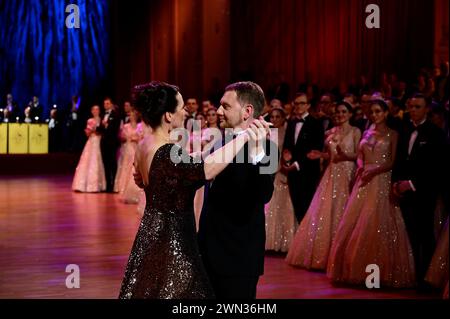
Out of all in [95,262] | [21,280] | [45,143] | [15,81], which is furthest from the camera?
[15,81]

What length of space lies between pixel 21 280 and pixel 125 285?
9.63ft

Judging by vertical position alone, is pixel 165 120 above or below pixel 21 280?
above

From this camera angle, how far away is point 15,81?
1889 cm

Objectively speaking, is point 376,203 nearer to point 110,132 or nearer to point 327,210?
point 327,210

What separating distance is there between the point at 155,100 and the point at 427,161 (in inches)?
122

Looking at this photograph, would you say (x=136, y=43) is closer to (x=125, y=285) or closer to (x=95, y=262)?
(x=95, y=262)

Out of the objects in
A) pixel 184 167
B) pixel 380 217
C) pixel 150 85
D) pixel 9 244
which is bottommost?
pixel 9 244

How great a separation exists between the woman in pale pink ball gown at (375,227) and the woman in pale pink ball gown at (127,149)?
21.2 feet

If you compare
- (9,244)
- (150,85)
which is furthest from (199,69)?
(150,85)

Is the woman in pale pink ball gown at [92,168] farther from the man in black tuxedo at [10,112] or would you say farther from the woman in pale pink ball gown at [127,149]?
the man in black tuxedo at [10,112]

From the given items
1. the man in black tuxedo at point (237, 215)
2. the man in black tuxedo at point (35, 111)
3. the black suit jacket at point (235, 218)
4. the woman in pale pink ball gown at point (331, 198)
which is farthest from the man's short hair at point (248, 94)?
the man in black tuxedo at point (35, 111)

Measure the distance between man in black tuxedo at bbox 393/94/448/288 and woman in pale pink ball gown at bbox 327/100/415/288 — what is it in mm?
73

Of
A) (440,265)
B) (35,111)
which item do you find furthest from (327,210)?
(35,111)
